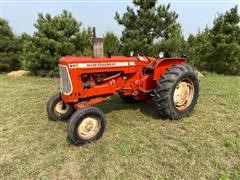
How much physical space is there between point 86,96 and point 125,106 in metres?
1.61

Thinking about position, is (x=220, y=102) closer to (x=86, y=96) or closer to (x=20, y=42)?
(x=86, y=96)

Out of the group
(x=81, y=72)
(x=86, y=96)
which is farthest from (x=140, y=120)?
(x=81, y=72)

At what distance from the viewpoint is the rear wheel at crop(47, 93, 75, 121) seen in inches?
185

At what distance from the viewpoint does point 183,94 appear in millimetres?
4832

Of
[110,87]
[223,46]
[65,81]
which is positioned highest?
[223,46]

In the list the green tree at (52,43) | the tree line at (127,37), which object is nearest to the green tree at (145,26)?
the tree line at (127,37)

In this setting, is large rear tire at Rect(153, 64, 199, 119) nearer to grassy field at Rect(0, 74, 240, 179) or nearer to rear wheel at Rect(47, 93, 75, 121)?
grassy field at Rect(0, 74, 240, 179)

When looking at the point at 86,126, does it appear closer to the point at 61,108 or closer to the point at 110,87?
the point at 110,87

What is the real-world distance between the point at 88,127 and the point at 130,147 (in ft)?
2.20

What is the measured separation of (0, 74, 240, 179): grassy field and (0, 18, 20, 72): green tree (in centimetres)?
789

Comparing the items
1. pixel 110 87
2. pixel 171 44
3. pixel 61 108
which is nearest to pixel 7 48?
pixel 171 44

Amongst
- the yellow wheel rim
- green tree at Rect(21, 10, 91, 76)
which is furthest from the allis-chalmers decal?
green tree at Rect(21, 10, 91, 76)

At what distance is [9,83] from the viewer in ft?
30.2

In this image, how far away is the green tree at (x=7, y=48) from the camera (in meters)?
12.6
